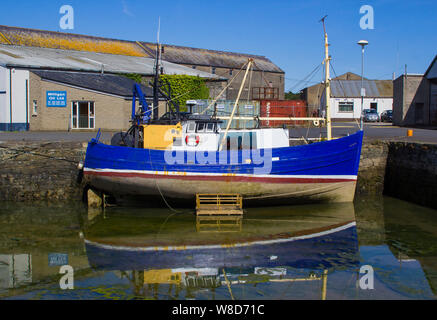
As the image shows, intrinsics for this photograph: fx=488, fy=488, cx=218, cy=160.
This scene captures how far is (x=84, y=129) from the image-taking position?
29.7 m

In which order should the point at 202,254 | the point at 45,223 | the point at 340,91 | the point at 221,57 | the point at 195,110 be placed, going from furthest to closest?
the point at 221,57 < the point at 340,91 < the point at 195,110 < the point at 45,223 < the point at 202,254

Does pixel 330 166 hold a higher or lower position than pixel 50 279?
higher

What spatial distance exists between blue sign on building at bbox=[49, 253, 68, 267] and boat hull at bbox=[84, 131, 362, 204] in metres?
4.92

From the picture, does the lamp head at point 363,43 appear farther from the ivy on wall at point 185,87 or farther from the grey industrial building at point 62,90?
the ivy on wall at point 185,87

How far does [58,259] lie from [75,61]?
2783cm

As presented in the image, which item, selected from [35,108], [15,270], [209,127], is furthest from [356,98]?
[15,270]

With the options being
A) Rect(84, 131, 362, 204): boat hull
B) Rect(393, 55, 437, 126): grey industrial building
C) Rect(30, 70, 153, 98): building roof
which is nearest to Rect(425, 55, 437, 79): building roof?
Rect(393, 55, 437, 126): grey industrial building

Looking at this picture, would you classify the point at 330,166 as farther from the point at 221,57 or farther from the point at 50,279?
the point at 221,57

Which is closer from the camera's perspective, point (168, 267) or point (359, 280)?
point (359, 280)

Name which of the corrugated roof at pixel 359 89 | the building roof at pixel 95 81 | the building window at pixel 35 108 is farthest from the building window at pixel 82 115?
the corrugated roof at pixel 359 89

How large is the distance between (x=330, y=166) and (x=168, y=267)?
774 centimetres

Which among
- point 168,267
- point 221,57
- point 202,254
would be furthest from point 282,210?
point 221,57
